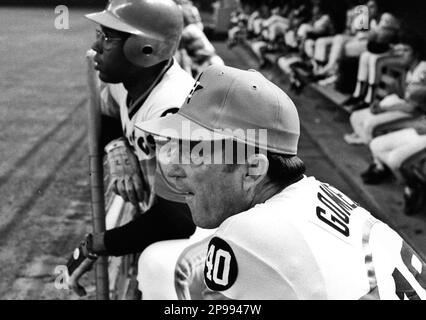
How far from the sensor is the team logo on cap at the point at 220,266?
128cm

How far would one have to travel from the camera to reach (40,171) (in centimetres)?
595

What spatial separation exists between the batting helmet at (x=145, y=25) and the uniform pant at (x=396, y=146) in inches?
119

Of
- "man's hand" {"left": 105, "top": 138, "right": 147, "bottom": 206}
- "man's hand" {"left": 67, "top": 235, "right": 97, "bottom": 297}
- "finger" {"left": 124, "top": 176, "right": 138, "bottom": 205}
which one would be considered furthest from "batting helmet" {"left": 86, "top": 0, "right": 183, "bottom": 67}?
"man's hand" {"left": 67, "top": 235, "right": 97, "bottom": 297}

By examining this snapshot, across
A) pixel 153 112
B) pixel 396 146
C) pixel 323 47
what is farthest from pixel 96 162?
pixel 323 47

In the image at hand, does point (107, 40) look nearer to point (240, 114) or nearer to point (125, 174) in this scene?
point (125, 174)

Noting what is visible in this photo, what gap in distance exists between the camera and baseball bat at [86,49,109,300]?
265 centimetres

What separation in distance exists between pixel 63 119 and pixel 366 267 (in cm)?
720

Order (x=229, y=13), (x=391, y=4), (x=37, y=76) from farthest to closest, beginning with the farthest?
(x=229, y=13) < (x=37, y=76) < (x=391, y=4)

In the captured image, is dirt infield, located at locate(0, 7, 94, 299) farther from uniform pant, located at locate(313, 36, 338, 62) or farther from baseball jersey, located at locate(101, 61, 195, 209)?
uniform pant, located at locate(313, 36, 338, 62)

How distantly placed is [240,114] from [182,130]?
163mm

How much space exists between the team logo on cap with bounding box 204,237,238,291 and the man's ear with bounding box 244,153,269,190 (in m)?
0.19
